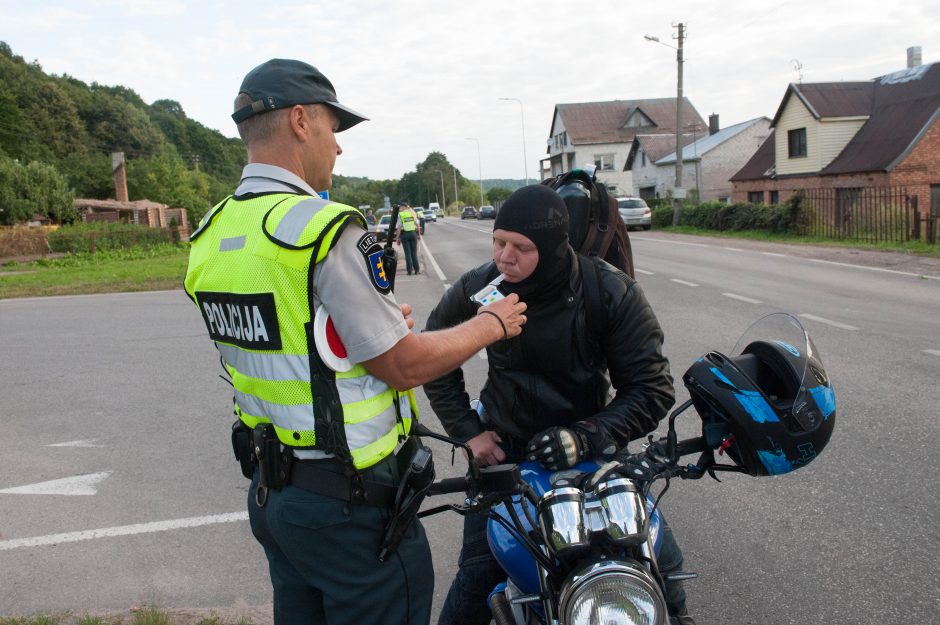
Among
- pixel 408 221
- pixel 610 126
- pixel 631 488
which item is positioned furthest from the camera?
pixel 610 126

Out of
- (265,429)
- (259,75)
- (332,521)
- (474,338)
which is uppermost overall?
(259,75)

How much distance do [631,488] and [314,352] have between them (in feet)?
2.69

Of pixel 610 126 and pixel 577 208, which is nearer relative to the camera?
pixel 577 208

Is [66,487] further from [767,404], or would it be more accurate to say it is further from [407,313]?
[767,404]

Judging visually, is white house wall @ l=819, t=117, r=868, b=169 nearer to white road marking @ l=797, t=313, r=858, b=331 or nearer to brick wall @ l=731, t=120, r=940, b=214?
brick wall @ l=731, t=120, r=940, b=214

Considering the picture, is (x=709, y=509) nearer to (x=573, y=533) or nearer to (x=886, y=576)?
(x=886, y=576)

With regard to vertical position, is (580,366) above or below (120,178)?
below

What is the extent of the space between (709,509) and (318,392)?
3.16 m

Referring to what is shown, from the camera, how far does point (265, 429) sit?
2025 millimetres

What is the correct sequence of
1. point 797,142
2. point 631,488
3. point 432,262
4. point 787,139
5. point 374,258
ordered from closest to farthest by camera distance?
point 631,488
point 374,258
point 432,262
point 797,142
point 787,139

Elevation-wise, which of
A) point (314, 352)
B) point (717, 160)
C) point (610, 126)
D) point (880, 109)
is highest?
point (610, 126)

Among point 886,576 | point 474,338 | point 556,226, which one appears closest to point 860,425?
point 886,576

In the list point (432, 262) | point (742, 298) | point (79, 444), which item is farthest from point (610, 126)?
point (79, 444)

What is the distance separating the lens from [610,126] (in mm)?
78812
